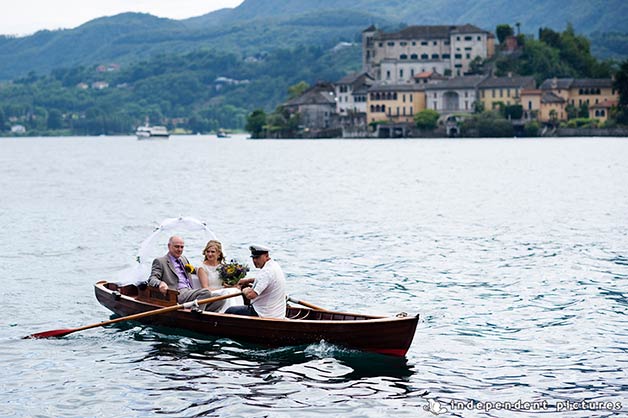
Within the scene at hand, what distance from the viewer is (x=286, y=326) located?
21250 millimetres

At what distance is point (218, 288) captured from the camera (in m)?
23.3

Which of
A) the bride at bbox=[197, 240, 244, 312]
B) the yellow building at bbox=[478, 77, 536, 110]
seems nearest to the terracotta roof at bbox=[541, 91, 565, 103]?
the yellow building at bbox=[478, 77, 536, 110]

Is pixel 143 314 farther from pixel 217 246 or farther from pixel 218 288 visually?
pixel 217 246

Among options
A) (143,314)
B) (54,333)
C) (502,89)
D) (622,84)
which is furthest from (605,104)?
(143,314)

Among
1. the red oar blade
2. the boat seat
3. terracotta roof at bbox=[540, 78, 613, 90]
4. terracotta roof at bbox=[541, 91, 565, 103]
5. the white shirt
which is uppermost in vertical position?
terracotta roof at bbox=[540, 78, 613, 90]

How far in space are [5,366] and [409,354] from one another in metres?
7.45

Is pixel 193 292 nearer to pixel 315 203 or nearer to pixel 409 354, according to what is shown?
pixel 409 354

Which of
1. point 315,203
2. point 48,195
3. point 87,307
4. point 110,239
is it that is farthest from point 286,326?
point 48,195

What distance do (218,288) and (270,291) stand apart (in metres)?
2.15

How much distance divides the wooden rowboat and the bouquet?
42.6 inches

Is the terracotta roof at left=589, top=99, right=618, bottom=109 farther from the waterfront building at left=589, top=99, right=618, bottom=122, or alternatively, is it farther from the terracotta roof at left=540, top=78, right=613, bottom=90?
the terracotta roof at left=540, top=78, right=613, bottom=90

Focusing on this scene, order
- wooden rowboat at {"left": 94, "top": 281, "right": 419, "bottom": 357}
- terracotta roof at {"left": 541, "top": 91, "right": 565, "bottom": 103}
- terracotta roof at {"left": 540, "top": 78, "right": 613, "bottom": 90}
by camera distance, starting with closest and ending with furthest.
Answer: wooden rowboat at {"left": 94, "top": 281, "right": 419, "bottom": 357} < terracotta roof at {"left": 541, "top": 91, "right": 565, "bottom": 103} < terracotta roof at {"left": 540, "top": 78, "right": 613, "bottom": 90}

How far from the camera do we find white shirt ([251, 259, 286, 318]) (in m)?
21.1

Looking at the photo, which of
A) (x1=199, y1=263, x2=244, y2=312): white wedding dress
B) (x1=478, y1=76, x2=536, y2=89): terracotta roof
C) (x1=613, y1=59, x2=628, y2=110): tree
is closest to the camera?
(x1=199, y1=263, x2=244, y2=312): white wedding dress
